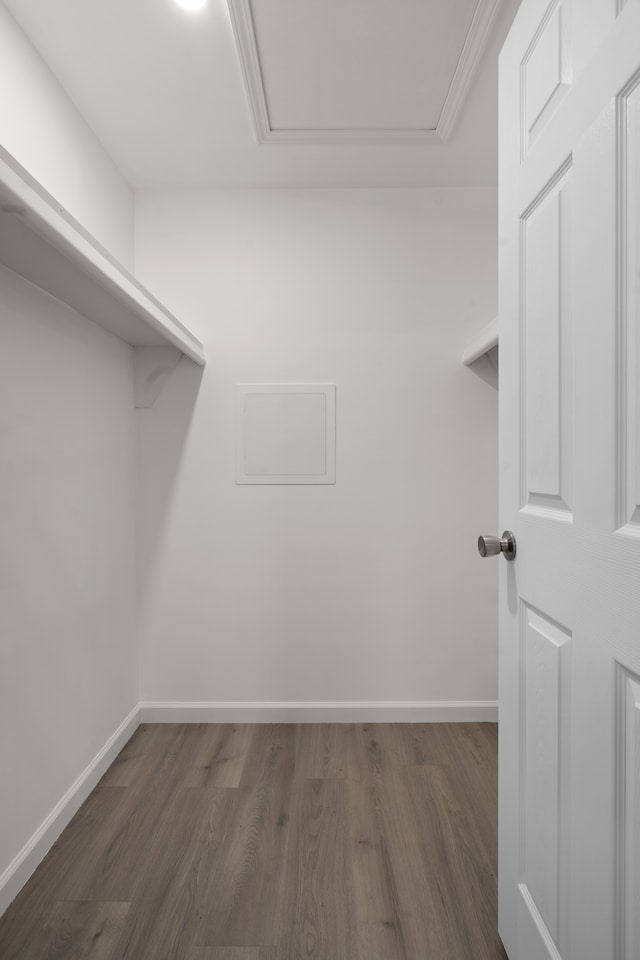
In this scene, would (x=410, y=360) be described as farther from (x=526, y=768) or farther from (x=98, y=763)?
(x=98, y=763)

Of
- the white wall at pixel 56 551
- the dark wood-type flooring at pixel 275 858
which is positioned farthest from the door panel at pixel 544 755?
the white wall at pixel 56 551

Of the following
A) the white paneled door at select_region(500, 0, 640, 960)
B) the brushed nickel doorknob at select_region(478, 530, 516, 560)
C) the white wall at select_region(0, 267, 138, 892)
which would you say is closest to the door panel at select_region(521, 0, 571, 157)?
the white paneled door at select_region(500, 0, 640, 960)

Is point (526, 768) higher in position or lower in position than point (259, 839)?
higher

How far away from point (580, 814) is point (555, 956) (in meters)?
0.32

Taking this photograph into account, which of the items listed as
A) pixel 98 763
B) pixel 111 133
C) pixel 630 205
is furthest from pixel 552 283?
pixel 98 763

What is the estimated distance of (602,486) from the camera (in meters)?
0.82

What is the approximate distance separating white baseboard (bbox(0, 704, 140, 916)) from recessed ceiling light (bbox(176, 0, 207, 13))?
7.70 ft

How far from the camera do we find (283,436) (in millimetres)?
2482

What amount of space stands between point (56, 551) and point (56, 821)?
82cm

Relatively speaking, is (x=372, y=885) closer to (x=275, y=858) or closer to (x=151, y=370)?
(x=275, y=858)

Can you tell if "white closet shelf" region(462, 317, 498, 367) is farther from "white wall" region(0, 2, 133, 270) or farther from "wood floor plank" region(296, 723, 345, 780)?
"wood floor plank" region(296, 723, 345, 780)

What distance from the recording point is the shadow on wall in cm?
249

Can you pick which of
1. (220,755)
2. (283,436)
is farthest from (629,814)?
(283,436)

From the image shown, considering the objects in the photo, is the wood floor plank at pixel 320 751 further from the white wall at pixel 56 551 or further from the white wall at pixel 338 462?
the white wall at pixel 56 551
